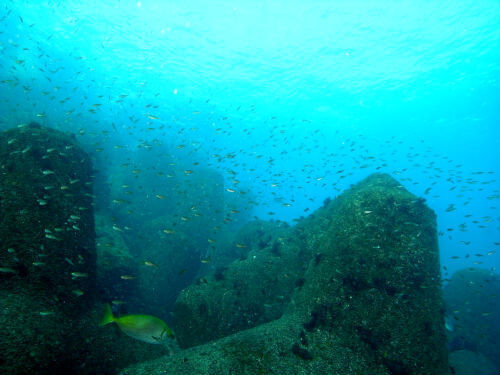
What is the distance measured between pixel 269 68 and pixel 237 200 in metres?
15.8

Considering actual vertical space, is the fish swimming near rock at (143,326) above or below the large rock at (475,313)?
below

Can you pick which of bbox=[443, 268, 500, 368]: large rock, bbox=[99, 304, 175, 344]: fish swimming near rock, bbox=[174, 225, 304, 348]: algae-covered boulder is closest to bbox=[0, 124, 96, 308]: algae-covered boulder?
bbox=[99, 304, 175, 344]: fish swimming near rock

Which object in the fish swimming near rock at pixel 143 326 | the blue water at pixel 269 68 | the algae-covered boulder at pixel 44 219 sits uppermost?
the blue water at pixel 269 68

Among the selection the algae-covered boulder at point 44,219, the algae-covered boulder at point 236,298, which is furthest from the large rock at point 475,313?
the algae-covered boulder at point 44,219

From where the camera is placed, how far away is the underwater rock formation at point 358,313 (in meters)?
5.15

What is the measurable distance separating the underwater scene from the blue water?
0.73 ft

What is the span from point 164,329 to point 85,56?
1416 inches

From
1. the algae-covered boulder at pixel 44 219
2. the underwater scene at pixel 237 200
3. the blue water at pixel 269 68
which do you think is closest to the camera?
the algae-covered boulder at pixel 44 219

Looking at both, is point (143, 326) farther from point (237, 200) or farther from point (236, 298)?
point (237, 200)

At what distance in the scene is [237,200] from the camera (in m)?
29.9

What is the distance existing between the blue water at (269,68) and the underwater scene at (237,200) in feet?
0.73

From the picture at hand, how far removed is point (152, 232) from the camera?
17.3 meters

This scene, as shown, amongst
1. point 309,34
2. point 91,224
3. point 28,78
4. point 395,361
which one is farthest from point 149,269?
point 28,78

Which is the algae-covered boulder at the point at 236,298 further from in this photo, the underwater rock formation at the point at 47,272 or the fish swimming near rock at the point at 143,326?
the fish swimming near rock at the point at 143,326
